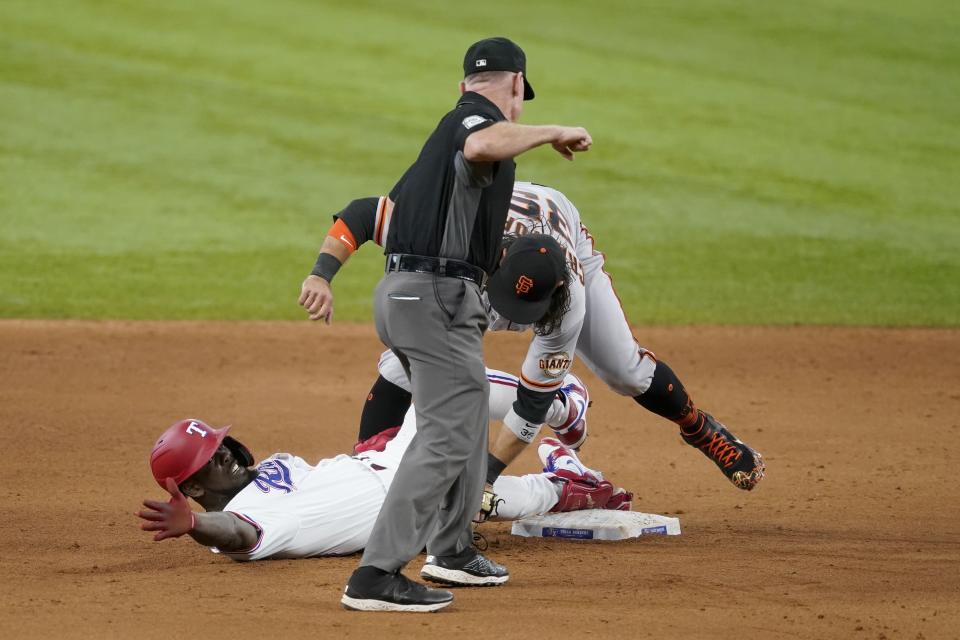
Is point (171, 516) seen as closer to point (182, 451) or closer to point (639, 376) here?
point (182, 451)

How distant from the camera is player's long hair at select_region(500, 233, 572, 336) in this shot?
5164mm

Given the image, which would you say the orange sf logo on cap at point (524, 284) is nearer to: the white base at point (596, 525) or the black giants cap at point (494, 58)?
the black giants cap at point (494, 58)

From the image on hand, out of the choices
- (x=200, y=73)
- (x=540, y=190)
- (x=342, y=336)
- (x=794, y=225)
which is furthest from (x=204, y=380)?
(x=200, y=73)

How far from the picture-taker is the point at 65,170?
1580 centimetres

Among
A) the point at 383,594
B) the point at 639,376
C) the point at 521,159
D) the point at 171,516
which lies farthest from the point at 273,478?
the point at 521,159

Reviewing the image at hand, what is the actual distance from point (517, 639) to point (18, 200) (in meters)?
12.1

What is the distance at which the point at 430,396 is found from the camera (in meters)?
→ 4.50

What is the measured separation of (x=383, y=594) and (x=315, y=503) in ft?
2.94

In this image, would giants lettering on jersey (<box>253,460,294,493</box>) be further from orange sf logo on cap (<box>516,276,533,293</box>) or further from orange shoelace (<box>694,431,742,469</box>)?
orange shoelace (<box>694,431,742,469</box>)

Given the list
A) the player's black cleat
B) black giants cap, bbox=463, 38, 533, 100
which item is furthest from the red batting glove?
the player's black cleat

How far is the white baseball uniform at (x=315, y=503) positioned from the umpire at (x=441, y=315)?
68 centimetres

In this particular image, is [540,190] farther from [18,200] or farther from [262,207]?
[18,200]

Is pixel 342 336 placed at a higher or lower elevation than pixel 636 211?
lower

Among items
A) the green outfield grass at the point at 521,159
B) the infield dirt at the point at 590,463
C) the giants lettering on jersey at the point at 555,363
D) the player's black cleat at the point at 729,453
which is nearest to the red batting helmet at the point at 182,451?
the infield dirt at the point at 590,463
